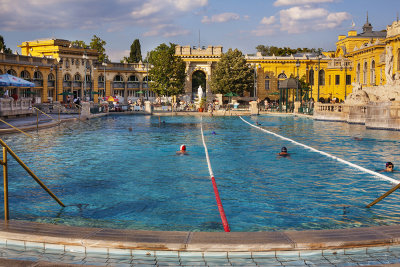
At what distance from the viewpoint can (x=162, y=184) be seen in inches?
485

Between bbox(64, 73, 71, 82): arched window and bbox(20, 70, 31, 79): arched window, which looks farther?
bbox(64, 73, 71, 82): arched window

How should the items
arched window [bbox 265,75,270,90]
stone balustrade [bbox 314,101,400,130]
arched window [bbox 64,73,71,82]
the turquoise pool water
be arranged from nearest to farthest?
the turquoise pool water < stone balustrade [bbox 314,101,400,130] < arched window [bbox 64,73,71,82] < arched window [bbox 265,75,270,90]

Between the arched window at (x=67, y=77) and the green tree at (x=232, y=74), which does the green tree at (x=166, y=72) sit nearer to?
the green tree at (x=232, y=74)

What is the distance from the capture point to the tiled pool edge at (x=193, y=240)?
5.70m

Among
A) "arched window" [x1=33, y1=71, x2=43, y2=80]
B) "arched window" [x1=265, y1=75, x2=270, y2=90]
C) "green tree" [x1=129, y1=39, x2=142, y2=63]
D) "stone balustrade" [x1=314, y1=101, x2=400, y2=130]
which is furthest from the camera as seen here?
"green tree" [x1=129, y1=39, x2=142, y2=63]

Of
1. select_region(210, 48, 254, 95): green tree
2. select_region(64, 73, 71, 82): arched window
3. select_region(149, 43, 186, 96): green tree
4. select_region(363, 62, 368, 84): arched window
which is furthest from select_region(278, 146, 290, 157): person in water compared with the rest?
select_region(64, 73, 71, 82): arched window

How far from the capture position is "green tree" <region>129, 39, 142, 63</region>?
349 feet

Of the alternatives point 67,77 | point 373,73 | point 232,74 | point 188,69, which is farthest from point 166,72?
point 373,73

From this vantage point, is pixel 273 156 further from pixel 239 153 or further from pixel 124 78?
pixel 124 78

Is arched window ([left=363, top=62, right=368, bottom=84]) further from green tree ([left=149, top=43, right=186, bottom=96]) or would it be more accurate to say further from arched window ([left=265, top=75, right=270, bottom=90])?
green tree ([left=149, top=43, right=186, bottom=96])

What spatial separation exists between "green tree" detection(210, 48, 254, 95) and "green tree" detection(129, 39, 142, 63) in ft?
103

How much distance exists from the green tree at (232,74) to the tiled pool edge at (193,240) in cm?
7373

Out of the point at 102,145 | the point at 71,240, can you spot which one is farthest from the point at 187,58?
the point at 71,240

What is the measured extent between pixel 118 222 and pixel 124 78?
8323 cm
